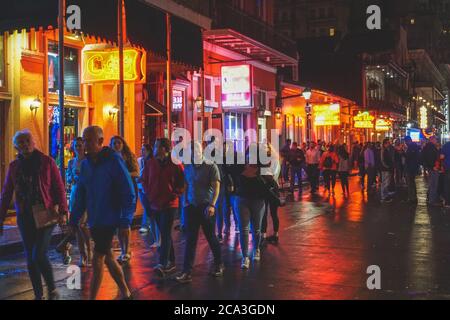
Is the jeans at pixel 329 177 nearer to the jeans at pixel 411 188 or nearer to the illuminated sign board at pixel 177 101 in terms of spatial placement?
the jeans at pixel 411 188

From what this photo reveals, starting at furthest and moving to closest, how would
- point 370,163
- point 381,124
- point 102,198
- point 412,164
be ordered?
1. point 381,124
2. point 370,163
3. point 412,164
4. point 102,198

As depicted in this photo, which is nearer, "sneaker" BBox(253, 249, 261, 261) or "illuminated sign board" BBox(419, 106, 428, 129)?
"sneaker" BBox(253, 249, 261, 261)

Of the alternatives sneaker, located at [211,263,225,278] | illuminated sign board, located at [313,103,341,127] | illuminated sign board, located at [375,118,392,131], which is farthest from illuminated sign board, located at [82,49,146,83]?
illuminated sign board, located at [375,118,392,131]

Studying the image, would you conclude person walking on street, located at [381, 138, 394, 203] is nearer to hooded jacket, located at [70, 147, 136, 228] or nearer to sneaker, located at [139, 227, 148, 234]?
sneaker, located at [139, 227, 148, 234]

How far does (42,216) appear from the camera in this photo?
6.75m

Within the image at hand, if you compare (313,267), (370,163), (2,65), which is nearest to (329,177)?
(370,163)

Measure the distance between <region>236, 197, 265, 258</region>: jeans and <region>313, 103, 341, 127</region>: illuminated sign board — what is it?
27579mm

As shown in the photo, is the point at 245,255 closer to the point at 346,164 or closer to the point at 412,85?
the point at 346,164

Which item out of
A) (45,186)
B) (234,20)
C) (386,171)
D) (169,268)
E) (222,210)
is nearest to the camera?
(45,186)

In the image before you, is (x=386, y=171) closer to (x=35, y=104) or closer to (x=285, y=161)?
(x=285, y=161)

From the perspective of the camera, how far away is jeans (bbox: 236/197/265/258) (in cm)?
880

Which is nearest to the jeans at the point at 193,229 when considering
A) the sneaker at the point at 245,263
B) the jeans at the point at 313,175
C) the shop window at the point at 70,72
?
the sneaker at the point at 245,263

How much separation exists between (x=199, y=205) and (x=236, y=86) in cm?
1578
